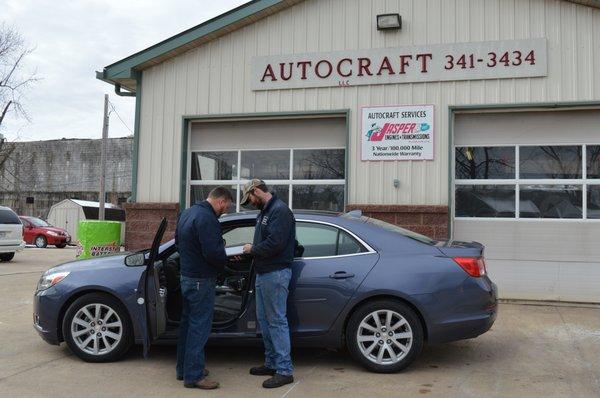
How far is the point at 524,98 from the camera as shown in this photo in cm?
968

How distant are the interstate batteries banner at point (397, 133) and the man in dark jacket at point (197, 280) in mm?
5629

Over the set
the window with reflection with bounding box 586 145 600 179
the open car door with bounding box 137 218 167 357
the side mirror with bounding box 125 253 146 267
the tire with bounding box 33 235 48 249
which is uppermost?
the window with reflection with bounding box 586 145 600 179

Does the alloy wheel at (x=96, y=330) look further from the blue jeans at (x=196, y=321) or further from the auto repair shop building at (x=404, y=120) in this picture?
the auto repair shop building at (x=404, y=120)

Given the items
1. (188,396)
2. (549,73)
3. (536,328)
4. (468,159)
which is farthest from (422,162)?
(188,396)

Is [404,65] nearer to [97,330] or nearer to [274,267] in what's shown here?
[274,267]

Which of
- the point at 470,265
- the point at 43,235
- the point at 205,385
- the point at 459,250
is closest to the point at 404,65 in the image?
the point at 459,250

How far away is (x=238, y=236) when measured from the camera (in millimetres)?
5855

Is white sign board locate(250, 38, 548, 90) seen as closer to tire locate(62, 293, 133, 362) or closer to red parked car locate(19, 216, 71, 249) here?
tire locate(62, 293, 133, 362)

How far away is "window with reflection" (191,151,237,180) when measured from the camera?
11383 mm

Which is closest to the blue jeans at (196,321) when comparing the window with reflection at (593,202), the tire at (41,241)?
the window with reflection at (593,202)

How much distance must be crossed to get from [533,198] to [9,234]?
14.4 metres

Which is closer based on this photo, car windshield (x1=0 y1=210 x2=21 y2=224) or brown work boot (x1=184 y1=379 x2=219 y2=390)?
brown work boot (x1=184 y1=379 x2=219 y2=390)

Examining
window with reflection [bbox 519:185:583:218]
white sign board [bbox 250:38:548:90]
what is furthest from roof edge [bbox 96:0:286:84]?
window with reflection [bbox 519:185:583:218]

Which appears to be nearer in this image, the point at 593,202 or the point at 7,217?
the point at 593,202
